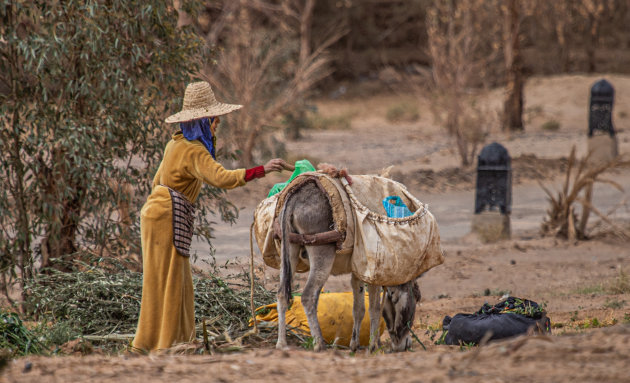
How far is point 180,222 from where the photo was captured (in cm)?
563

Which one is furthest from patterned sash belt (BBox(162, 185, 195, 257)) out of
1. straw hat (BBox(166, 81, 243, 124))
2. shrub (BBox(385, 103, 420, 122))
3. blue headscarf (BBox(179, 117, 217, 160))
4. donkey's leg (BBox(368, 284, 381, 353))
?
shrub (BBox(385, 103, 420, 122))

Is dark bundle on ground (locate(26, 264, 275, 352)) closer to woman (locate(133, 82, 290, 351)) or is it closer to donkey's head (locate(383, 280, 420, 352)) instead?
woman (locate(133, 82, 290, 351))

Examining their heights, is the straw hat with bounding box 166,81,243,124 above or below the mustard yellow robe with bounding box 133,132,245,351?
above

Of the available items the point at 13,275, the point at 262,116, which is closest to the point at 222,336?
the point at 13,275

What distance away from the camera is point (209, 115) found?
5.57 m

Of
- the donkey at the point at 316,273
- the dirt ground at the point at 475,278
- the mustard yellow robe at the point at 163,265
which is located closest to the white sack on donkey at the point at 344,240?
the donkey at the point at 316,273

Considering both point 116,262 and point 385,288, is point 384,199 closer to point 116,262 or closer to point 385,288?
point 385,288

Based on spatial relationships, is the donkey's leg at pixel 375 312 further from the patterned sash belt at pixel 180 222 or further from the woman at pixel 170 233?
the patterned sash belt at pixel 180 222

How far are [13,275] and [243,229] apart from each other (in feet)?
17.3

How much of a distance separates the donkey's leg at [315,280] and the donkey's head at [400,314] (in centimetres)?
60

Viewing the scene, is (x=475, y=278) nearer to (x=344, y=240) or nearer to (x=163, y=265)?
(x=344, y=240)

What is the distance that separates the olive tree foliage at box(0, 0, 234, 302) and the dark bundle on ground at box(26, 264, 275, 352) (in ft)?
3.71

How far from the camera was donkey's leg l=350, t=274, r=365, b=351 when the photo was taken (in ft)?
18.9

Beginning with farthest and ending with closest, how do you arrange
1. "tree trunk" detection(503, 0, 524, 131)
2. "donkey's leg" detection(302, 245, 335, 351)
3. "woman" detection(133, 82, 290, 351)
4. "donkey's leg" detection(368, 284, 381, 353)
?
1. "tree trunk" detection(503, 0, 524, 131)
2. "donkey's leg" detection(368, 284, 381, 353)
3. "woman" detection(133, 82, 290, 351)
4. "donkey's leg" detection(302, 245, 335, 351)
